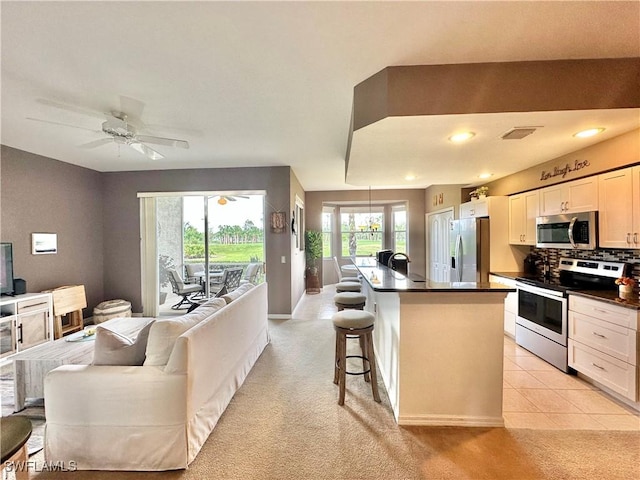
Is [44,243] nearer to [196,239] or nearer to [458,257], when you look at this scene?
[196,239]

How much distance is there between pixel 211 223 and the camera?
5.52m

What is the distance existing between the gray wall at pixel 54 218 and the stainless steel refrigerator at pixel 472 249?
21.0 ft

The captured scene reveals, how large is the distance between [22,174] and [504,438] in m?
6.19

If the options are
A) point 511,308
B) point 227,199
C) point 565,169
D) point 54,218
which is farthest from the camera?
point 227,199

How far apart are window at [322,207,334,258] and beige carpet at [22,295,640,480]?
19.5 feet

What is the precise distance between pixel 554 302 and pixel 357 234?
18.8 feet

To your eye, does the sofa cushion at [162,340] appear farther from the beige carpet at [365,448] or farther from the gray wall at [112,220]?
the gray wall at [112,220]

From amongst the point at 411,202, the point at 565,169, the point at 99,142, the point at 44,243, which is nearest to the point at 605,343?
the point at 565,169

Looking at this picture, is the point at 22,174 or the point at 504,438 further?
the point at 22,174

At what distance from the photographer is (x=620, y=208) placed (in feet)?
8.80

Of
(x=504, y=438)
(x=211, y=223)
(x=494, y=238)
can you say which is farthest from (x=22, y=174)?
(x=494, y=238)

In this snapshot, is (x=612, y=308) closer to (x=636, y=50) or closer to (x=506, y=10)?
(x=636, y=50)

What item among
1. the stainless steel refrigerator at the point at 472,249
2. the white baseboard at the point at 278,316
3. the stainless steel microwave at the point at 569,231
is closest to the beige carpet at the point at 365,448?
the stainless steel microwave at the point at 569,231

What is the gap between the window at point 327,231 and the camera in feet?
27.7
